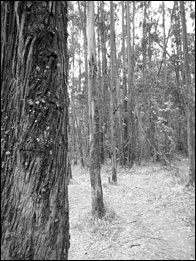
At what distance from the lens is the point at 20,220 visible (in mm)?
1209

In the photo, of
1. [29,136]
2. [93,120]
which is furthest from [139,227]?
[29,136]

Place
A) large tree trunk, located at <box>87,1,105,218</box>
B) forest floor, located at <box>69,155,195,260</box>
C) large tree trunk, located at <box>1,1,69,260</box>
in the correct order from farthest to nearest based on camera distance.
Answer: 1. large tree trunk, located at <box>87,1,105,218</box>
2. forest floor, located at <box>69,155,195,260</box>
3. large tree trunk, located at <box>1,1,69,260</box>

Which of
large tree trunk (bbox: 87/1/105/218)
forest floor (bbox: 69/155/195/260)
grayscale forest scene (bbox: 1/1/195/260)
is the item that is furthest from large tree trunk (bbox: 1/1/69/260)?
large tree trunk (bbox: 87/1/105/218)

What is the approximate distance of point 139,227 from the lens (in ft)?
16.8

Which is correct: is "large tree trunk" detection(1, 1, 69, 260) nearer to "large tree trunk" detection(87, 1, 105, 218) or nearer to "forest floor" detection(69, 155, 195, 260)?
"forest floor" detection(69, 155, 195, 260)

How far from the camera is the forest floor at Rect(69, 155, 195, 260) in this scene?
4.09m

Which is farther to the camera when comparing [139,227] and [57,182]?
[139,227]

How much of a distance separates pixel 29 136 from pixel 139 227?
4.50 m

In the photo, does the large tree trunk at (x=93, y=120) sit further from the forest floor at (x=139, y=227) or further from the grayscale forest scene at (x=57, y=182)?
the forest floor at (x=139, y=227)

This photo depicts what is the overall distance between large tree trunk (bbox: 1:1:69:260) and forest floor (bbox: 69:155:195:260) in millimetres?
3158

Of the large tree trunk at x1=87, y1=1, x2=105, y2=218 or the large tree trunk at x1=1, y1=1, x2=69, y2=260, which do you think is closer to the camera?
the large tree trunk at x1=1, y1=1, x2=69, y2=260

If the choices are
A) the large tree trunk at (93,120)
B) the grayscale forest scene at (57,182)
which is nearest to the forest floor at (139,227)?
the grayscale forest scene at (57,182)

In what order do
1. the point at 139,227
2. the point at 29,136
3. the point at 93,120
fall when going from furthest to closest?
A: the point at 93,120
the point at 139,227
the point at 29,136

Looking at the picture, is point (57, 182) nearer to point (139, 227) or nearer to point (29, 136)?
point (29, 136)
